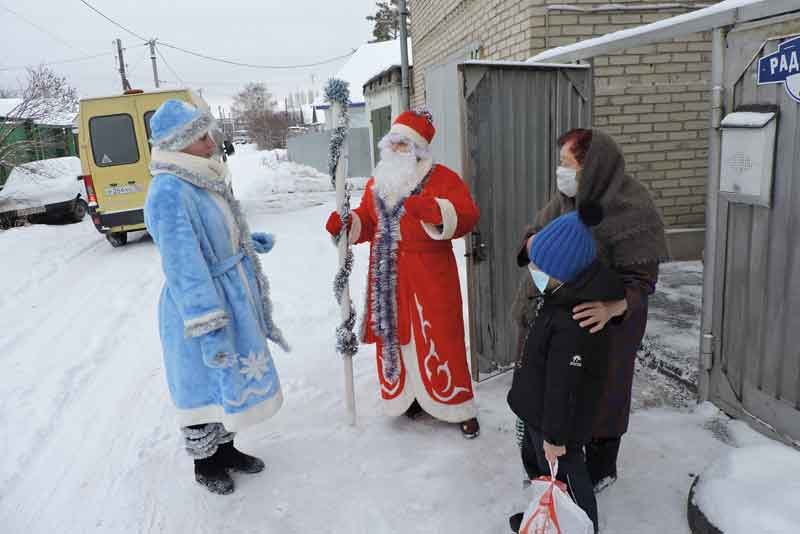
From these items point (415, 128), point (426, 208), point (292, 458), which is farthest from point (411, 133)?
point (292, 458)

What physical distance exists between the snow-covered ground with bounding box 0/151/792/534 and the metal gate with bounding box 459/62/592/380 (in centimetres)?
47

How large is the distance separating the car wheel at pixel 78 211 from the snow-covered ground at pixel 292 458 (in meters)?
9.74

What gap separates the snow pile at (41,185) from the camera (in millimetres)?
13414

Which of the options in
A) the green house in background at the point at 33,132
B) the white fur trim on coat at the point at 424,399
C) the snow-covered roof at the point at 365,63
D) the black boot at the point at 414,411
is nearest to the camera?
the white fur trim on coat at the point at 424,399

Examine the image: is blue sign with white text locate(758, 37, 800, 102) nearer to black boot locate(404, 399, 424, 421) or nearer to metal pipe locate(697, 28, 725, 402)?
metal pipe locate(697, 28, 725, 402)

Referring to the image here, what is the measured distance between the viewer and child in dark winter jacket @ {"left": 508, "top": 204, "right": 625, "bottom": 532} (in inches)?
75.0

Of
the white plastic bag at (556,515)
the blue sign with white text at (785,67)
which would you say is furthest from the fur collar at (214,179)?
the blue sign with white text at (785,67)

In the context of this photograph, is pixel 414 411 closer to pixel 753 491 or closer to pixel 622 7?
pixel 753 491

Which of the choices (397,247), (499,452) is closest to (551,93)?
(397,247)

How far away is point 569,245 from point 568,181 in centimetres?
63

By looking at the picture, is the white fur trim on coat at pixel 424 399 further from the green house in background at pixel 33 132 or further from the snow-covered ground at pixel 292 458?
the green house in background at pixel 33 132

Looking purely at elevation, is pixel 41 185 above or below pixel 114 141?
below

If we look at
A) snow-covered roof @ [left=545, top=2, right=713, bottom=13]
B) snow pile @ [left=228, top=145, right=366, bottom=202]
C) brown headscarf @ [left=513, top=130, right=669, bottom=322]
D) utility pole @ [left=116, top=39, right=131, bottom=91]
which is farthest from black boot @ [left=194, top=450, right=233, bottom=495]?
utility pole @ [left=116, top=39, right=131, bottom=91]

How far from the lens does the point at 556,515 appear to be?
2049 mm
